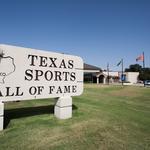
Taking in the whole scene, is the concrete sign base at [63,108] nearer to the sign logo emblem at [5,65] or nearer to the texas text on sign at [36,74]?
the texas text on sign at [36,74]

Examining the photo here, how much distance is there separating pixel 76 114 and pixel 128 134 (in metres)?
2.24

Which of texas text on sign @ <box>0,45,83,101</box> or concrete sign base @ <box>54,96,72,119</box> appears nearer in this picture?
texas text on sign @ <box>0,45,83,101</box>

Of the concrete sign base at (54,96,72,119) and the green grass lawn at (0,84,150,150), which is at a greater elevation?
the concrete sign base at (54,96,72,119)

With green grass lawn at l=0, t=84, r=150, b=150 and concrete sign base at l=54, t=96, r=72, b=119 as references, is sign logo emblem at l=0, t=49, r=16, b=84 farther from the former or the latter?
concrete sign base at l=54, t=96, r=72, b=119

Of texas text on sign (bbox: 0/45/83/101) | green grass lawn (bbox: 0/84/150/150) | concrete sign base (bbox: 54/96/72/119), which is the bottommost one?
green grass lawn (bbox: 0/84/150/150)

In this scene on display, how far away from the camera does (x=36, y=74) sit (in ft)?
17.5

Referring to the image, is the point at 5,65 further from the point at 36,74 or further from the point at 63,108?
the point at 63,108

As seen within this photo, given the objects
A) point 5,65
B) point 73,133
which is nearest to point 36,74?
point 5,65

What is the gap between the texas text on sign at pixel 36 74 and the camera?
4.75 m

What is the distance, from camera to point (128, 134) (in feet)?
14.4

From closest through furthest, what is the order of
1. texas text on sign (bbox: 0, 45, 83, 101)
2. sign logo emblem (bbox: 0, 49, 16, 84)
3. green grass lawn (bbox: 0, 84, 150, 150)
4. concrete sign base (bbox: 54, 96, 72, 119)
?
green grass lawn (bbox: 0, 84, 150, 150), sign logo emblem (bbox: 0, 49, 16, 84), texas text on sign (bbox: 0, 45, 83, 101), concrete sign base (bbox: 54, 96, 72, 119)

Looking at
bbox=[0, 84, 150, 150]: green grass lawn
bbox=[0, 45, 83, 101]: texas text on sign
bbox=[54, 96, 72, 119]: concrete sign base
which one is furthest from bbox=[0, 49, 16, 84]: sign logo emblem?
bbox=[54, 96, 72, 119]: concrete sign base

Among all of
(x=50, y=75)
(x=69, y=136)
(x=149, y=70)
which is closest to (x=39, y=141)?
(x=69, y=136)

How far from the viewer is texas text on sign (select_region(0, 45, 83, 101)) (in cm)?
475
